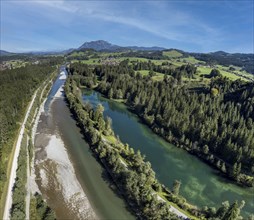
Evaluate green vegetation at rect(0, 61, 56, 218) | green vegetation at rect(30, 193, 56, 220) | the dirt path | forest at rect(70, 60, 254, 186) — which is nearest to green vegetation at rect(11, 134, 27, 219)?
green vegetation at rect(0, 61, 56, 218)

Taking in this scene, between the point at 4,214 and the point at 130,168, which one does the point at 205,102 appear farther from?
the point at 4,214

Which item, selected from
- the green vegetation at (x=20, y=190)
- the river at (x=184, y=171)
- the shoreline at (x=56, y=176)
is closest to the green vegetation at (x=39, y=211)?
Result: the green vegetation at (x=20, y=190)

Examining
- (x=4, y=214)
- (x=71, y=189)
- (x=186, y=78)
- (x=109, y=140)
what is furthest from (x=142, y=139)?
(x=186, y=78)

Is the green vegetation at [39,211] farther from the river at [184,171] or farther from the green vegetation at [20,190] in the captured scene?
the river at [184,171]

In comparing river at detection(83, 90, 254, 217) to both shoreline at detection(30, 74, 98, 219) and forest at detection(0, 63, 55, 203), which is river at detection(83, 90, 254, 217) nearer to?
shoreline at detection(30, 74, 98, 219)

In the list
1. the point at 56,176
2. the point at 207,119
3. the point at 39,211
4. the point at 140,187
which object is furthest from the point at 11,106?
the point at 207,119
